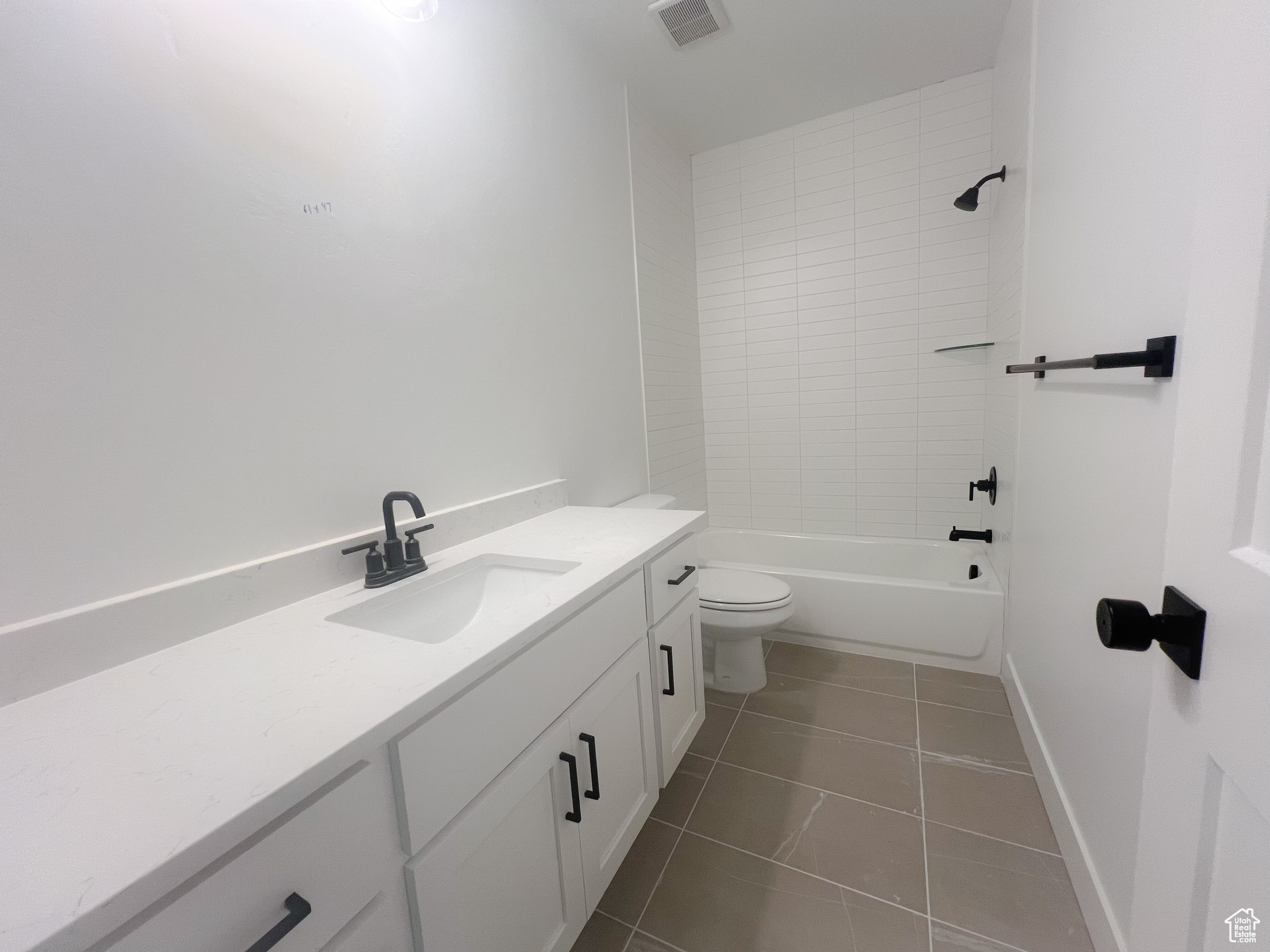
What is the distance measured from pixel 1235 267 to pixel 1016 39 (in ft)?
6.66

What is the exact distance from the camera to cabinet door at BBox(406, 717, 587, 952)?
2.20 feet

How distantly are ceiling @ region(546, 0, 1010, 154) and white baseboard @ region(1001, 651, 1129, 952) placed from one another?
2.42m

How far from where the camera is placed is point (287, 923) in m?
0.49

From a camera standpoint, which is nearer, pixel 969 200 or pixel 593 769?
pixel 593 769

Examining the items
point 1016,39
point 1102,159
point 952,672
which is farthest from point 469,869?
point 1016,39

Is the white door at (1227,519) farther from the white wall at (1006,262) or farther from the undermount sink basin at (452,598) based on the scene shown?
the white wall at (1006,262)

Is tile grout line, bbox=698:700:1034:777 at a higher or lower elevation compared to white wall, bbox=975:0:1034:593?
lower

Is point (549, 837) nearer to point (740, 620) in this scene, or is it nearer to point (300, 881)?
point (300, 881)

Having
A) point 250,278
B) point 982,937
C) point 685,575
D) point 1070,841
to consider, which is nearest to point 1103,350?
point 685,575

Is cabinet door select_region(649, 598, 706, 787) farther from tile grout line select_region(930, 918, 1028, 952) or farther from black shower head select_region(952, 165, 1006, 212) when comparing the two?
black shower head select_region(952, 165, 1006, 212)

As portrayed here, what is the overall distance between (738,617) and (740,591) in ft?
0.44

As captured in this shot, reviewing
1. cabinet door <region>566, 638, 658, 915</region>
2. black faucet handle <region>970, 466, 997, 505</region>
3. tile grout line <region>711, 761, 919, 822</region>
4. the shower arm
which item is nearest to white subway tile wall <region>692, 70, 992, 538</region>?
black faucet handle <region>970, 466, 997, 505</region>

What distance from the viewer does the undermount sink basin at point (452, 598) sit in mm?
969

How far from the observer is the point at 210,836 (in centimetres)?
42
